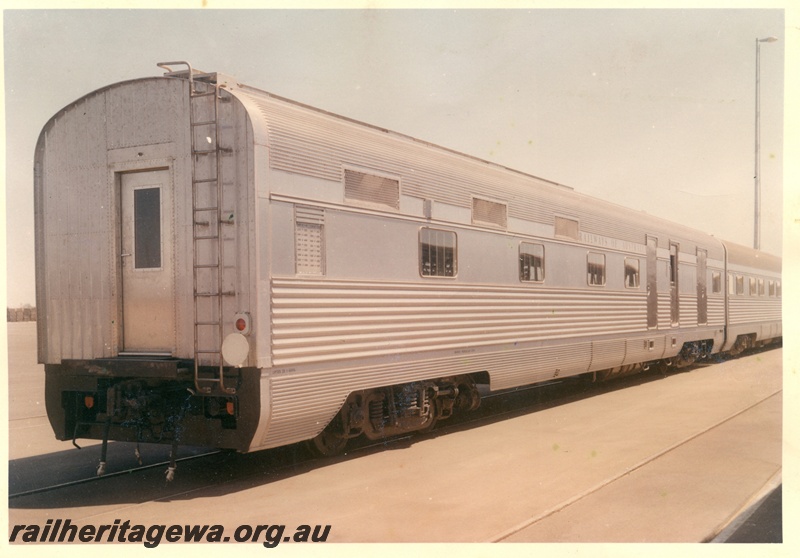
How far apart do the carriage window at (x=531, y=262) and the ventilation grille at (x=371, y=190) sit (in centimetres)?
325

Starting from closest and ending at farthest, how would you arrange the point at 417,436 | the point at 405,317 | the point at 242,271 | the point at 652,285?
1. the point at 242,271
2. the point at 405,317
3. the point at 417,436
4. the point at 652,285

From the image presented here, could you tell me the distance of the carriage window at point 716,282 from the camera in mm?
19922

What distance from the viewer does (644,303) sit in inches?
623

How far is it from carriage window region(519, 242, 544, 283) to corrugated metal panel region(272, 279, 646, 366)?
0.24 meters

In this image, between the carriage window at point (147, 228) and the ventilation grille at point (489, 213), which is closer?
the carriage window at point (147, 228)

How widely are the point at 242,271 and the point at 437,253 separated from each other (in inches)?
127

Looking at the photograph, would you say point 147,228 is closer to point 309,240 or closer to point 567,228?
point 309,240

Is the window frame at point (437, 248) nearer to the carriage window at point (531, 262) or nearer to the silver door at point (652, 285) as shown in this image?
the carriage window at point (531, 262)

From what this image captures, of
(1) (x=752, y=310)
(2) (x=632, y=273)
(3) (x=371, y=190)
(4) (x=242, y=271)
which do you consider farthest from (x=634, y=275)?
(4) (x=242, y=271)

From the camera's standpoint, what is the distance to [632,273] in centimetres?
1544

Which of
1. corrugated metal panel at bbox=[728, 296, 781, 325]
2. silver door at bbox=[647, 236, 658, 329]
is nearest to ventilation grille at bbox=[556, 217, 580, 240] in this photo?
silver door at bbox=[647, 236, 658, 329]

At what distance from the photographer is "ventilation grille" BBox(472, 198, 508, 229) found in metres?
10.5

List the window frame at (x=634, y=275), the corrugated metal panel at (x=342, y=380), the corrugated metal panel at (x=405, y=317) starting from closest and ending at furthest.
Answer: the corrugated metal panel at (x=342, y=380) → the corrugated metal panel at (x=405, y=317) → the window frame at (x=634, y=275)

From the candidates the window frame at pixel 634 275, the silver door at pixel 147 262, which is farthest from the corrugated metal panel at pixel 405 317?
the window frame at pixel 634 275
